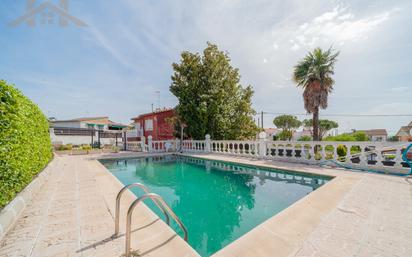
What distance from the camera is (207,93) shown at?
16188 mm

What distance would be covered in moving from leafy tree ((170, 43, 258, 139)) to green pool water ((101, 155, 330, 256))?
6.97 meters

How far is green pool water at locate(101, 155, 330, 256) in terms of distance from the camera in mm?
3902

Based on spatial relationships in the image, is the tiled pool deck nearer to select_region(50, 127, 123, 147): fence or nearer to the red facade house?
the red facade house

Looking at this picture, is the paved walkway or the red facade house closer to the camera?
the paved walkway

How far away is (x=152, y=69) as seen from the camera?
54.1ft

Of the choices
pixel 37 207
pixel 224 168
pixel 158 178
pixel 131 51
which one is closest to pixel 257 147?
pixel 224 168

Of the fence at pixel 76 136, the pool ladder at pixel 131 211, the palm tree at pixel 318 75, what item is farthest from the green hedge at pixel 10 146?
the fence at pixel 76 136

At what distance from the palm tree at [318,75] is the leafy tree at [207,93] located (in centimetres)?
657

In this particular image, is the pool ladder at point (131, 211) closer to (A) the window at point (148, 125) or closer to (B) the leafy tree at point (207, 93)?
(B) the leafy tree at point (207, 93)

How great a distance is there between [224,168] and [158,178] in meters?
3.67

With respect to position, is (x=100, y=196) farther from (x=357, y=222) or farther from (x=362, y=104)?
(x=362, y=104)

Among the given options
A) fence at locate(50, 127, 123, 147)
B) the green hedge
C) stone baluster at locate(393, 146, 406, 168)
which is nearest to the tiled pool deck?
the green hedge

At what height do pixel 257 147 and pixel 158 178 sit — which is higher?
pixel 257 147

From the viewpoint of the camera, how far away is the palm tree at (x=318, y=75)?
15062 mm
